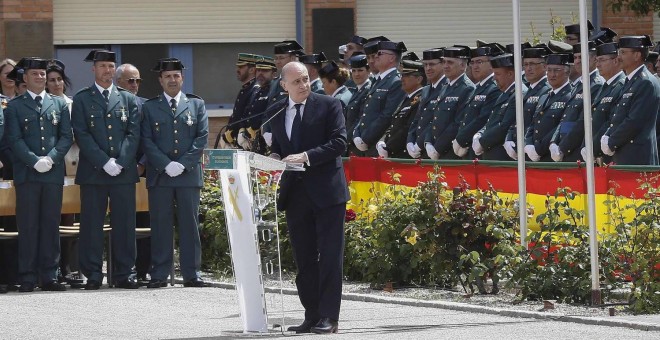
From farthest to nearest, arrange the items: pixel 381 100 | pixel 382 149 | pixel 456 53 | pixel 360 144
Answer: pixel 360 144
pixel 381 100
pixel 382 149
pixel 456 53

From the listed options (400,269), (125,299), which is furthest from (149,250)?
(400,269)

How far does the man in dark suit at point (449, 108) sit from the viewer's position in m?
17.2

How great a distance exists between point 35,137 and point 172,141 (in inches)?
49.9

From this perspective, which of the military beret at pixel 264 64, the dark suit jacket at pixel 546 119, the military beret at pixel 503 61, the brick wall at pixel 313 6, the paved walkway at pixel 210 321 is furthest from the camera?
the brick wall at pixel 313 6

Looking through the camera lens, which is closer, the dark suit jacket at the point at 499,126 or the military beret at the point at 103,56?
the military beret at the point at 103,56

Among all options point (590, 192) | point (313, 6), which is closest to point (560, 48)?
point (590, 192)

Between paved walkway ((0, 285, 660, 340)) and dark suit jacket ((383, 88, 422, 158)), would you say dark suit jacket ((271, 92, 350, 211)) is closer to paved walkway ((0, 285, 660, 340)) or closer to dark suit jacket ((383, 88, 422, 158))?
paved walkway ((0, 285, 660, 340))

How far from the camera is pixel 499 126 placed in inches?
648

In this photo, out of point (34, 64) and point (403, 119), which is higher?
point (34, 64)

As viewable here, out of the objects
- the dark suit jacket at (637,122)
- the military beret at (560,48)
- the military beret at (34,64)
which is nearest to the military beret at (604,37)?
the military beret at (560,48)

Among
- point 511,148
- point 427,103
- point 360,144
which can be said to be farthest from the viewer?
point 360,144

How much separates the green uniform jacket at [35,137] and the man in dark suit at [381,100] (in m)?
3.79

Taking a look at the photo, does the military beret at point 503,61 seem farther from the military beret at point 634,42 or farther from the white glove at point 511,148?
the military beret at point 634,42

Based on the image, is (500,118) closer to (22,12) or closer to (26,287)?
(26,287)
